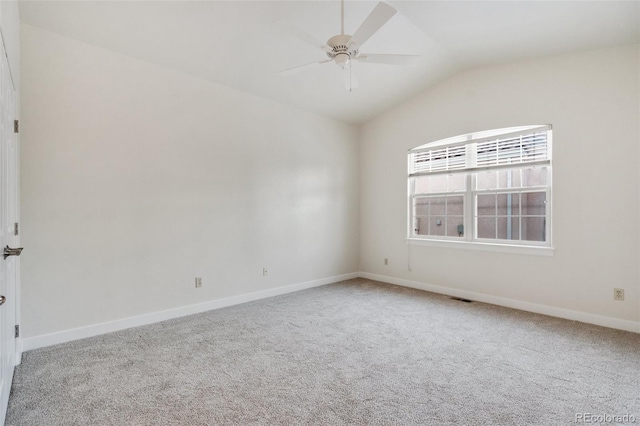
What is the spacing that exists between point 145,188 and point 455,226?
13.2ft

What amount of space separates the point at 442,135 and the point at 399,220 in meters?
1.43

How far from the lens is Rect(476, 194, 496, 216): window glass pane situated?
4357 mm

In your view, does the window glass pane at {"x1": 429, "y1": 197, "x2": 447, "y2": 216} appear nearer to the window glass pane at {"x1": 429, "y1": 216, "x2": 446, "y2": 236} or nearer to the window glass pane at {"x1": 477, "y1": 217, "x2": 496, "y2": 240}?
the window glass pane at {"x1": 429, "y1": 216, "x2": 446, "y2": 236}

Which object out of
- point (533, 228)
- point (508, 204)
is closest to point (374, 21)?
point (508, 204)

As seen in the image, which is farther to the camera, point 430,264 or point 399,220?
point 399,220

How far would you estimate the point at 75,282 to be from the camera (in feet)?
9.96

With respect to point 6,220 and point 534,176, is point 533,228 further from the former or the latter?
point 6,220

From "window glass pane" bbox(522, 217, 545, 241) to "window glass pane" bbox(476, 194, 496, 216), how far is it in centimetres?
39

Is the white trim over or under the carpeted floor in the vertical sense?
over

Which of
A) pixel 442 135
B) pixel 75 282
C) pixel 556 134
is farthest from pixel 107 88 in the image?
pixel 556 134

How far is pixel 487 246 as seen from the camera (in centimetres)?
426

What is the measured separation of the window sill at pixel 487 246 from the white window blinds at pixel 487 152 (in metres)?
1.02

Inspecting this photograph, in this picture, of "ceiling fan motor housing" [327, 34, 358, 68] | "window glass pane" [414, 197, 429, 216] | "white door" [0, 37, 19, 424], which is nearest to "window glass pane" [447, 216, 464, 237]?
"window glass pane" [414, 197, 429, 216]

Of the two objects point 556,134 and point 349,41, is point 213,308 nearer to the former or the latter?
point 349,41
